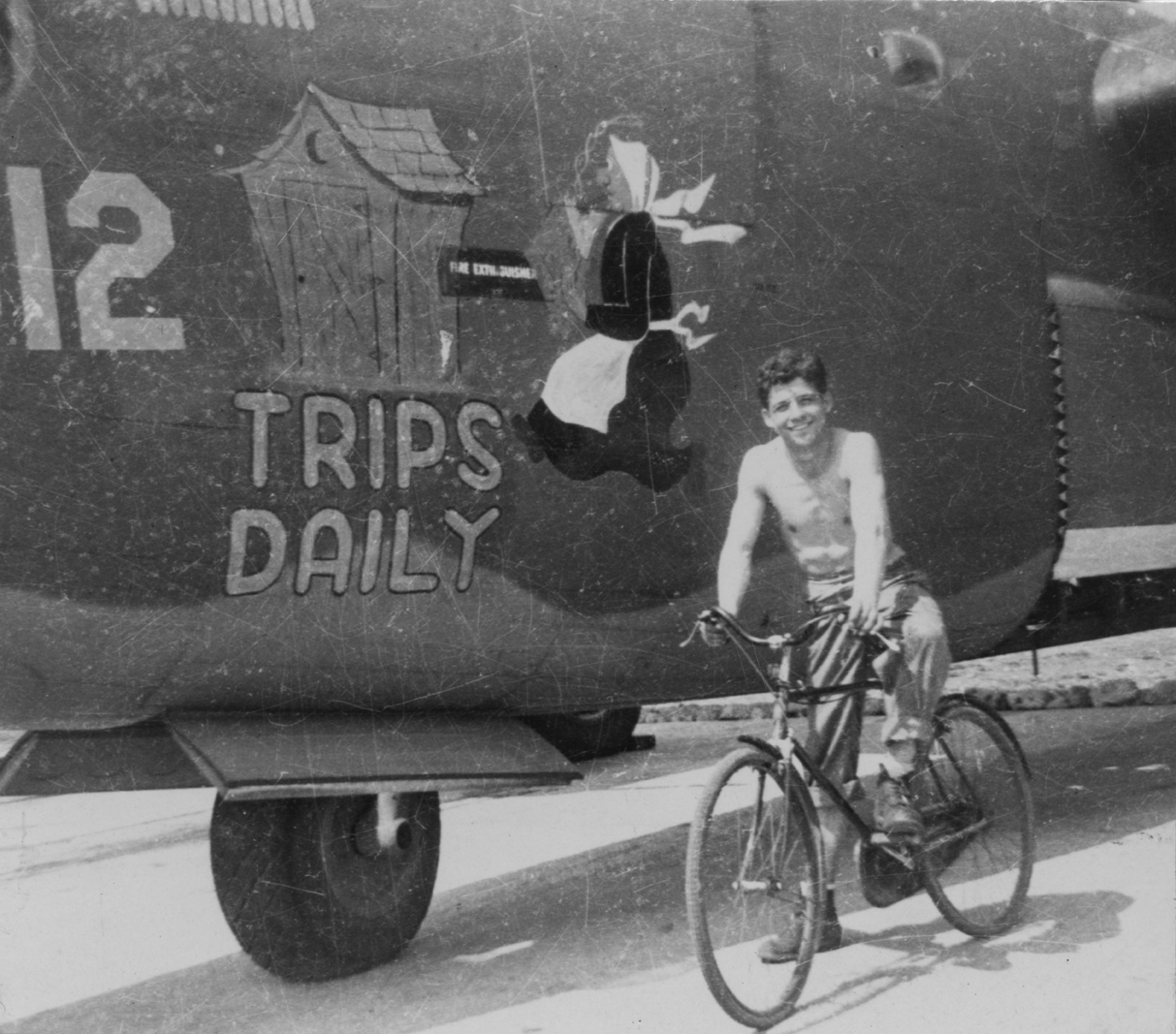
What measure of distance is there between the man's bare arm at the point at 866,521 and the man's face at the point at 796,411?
0.43 feet

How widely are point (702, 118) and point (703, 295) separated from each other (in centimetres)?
52

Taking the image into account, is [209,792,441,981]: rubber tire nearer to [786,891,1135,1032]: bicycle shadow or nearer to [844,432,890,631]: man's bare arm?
[786,891,1135,1032]: bicycle shadow

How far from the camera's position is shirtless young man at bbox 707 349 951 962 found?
389 cm

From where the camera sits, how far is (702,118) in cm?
412

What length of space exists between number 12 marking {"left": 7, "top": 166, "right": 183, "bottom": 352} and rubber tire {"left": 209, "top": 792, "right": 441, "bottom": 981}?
1383 mm

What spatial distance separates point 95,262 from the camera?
341cm

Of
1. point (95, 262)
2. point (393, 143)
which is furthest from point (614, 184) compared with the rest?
point (95, 262)

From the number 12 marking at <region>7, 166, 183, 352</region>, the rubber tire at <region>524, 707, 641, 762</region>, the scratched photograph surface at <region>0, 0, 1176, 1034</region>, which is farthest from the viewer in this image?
the rubber tire at <region>524, 707, 641, 762</region>

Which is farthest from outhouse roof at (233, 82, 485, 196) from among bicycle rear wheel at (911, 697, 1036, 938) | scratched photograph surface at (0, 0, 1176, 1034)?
bicycle rear wheel at (911, 697, 1036, 938)

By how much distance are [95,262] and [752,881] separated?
222 cm

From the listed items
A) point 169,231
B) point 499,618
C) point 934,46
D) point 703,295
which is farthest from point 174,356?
point 934,46

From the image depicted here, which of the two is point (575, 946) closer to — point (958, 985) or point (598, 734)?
point (958, 985)

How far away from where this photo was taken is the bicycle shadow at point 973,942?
365 cm

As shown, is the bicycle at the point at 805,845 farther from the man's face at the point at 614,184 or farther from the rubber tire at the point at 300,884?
the man's face at the point at 614,184
